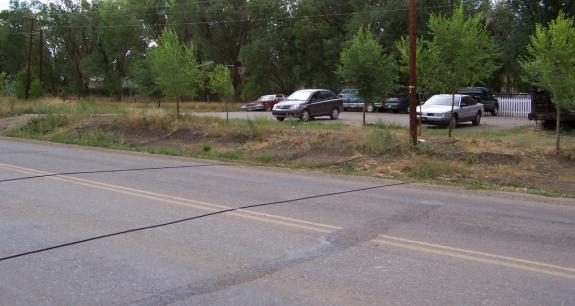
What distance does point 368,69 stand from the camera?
2306cm

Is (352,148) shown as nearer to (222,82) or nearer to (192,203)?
(222,82)

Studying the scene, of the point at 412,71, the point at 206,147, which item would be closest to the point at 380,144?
the point at 412,71

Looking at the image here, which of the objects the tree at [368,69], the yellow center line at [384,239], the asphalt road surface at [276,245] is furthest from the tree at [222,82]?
the yellow center line at [384,239]

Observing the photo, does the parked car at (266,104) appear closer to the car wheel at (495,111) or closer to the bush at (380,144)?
the car wheel at (495,111)

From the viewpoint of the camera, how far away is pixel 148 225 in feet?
22.9

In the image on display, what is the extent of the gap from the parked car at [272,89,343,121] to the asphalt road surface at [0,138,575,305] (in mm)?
16296

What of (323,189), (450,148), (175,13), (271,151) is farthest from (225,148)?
(175,13)

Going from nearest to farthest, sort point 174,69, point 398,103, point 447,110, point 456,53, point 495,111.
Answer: point 456,53 → point 174,69 → point 447,110 → point 495,111 → point 398,103

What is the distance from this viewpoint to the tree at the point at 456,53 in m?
17.8

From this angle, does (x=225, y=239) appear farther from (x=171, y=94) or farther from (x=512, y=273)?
(x=171, y=94)

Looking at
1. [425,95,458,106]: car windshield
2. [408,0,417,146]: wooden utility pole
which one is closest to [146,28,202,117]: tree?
[425,95,458,106]: car windshield

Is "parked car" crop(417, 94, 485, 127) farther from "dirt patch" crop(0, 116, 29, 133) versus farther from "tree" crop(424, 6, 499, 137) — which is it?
"dirt patch" crop(0, 116, 29, 133)

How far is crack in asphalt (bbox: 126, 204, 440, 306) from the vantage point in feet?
15.0

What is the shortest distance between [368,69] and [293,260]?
60.4 ft
